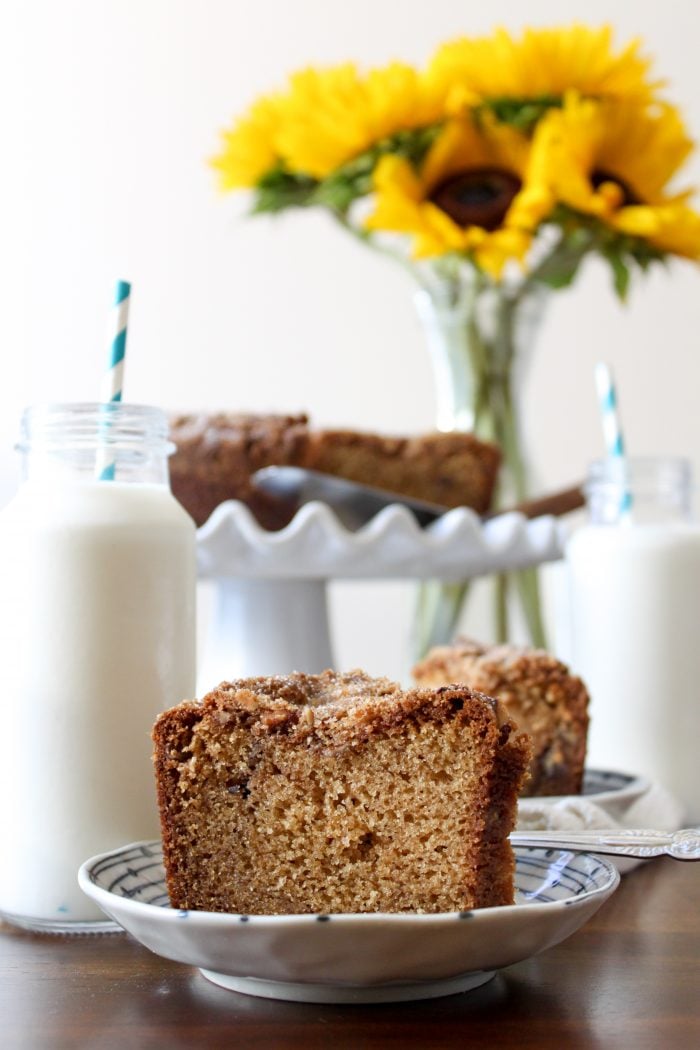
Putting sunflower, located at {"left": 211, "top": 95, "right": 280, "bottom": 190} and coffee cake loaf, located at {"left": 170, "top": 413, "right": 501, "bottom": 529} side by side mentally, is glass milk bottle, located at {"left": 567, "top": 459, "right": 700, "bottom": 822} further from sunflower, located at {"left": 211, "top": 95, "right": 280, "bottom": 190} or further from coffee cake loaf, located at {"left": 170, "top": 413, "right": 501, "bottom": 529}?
sunflower, located at {"left": 211, "top": 95, "right": 280, "bottom": 190}

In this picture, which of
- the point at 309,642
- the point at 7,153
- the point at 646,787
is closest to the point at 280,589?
the point at 309,642

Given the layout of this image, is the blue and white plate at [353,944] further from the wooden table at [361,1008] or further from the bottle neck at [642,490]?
the bottle neck at [642,490]

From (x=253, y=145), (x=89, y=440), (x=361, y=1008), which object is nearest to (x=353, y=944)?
(x=361, y=1008)

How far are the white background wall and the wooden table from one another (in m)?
2.21

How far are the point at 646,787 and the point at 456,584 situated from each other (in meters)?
0.60

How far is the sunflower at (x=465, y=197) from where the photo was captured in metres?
1.54

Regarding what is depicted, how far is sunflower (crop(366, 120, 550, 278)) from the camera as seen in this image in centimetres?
154

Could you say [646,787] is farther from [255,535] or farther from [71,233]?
[71,233]

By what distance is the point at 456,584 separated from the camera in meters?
1.70

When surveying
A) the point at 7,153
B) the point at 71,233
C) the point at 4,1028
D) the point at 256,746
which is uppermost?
the point at 7,153

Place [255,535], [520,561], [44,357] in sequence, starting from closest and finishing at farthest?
1. [255,535]
2. [520,561]
3. [44,357]

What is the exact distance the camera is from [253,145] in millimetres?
1691

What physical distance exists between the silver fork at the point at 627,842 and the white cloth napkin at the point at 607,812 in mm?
105

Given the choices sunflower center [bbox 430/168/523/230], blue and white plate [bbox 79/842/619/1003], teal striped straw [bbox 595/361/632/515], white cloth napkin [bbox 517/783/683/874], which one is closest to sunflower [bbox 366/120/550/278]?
sunflower center [bbox 430/168/523/230]
